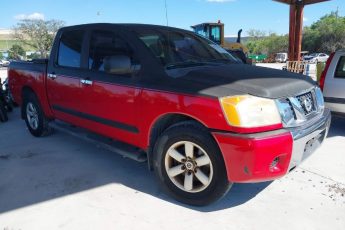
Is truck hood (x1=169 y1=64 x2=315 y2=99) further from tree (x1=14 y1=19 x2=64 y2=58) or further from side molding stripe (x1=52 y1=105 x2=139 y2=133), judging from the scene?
tree (x1=14 y1=19 x2=64 y2=58)

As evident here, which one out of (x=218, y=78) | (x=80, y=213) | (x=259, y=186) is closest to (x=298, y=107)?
(x=218, y=78)

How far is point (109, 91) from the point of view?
3.72 meters

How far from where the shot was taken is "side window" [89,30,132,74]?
11.4 feet

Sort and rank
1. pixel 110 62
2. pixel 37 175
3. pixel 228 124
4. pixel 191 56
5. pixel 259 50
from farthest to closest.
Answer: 1. pixel 259 50
2. pixel 37 175
3. pixel 191 56
4. pixel 110 62
5. pixel 228 124

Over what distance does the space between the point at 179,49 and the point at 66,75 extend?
162 centimetres

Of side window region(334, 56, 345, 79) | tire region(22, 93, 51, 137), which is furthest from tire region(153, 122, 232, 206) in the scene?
side window region(334, 56, 345, 79)

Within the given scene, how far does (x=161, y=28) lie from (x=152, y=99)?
51.1 inches

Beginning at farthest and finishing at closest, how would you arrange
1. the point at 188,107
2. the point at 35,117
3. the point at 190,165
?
1. the point at 35,117
2. the point at 190,165
3. the point at 188,107

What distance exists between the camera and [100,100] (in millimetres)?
3891

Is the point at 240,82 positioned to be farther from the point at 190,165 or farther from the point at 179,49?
the point at 179,49

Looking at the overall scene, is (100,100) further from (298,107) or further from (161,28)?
(298,107)

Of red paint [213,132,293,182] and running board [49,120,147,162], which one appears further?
running board [49,120,147,162]

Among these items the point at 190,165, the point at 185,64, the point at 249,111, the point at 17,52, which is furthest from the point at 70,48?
the point at 17,52

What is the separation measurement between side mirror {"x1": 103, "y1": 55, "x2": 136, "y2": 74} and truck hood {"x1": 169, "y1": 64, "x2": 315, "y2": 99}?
506 mm
